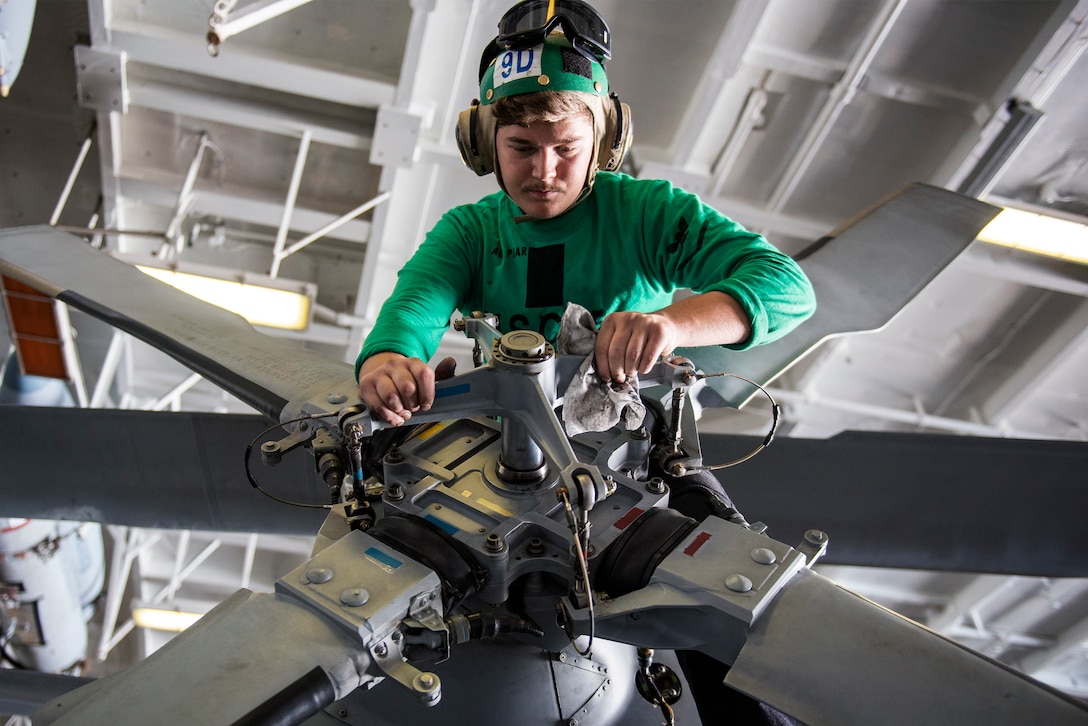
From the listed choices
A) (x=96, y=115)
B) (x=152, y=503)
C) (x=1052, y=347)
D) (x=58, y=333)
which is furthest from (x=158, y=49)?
(x=1052, y=347)

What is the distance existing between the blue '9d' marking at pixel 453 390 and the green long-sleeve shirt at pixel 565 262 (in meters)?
0.29

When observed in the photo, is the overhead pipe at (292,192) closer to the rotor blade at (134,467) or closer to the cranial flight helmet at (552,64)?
the rotor blade at (134,467)

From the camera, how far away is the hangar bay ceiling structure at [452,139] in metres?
3.88

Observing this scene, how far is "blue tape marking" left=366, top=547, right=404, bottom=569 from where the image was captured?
1.22m

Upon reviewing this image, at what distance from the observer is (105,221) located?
4.53 metres

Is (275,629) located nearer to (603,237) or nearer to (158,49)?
(603,237)

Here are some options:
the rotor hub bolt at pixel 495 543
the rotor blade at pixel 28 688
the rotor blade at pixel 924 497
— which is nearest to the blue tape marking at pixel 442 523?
the rotor hub bolt at pixel 495 543

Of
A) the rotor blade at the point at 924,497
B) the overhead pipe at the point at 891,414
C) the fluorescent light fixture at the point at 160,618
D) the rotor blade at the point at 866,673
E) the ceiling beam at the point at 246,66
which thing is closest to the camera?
the rotor blade at the point at 866,673

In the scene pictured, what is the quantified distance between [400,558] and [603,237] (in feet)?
3.03

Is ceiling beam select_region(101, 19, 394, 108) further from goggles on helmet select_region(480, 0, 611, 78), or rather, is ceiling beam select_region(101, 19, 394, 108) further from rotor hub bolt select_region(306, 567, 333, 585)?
rotor hub bolt select_region(306, 567, 333, 585)

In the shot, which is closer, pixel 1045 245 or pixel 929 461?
pixel 929 461

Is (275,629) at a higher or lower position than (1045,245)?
lower

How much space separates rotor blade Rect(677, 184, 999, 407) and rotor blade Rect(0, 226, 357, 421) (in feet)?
3.00

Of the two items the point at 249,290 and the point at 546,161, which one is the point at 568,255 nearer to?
the point at 546,161
